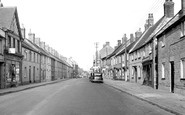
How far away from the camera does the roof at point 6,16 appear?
3097cm

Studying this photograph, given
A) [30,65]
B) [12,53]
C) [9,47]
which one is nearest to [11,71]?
[12,53]

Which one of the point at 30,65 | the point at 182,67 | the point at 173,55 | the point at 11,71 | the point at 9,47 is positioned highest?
the point at 9,47

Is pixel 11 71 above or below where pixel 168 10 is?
below

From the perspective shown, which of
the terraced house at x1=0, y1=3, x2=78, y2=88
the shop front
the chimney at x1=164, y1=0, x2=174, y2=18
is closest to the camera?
the terraced house at x1=0, y1=3, x2=78, y2=88

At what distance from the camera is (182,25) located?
58.9 ft

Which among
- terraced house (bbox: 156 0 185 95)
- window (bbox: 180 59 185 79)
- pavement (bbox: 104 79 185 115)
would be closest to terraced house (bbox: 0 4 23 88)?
pavement (bbox: 104 79 185 115)

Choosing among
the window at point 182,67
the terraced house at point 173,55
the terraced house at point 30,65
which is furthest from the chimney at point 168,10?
the terraced house at point 30,65

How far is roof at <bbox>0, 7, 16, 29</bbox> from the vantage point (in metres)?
31.0

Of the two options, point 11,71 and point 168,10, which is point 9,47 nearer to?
point 11,71

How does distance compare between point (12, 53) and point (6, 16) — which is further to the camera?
point (6, 16)

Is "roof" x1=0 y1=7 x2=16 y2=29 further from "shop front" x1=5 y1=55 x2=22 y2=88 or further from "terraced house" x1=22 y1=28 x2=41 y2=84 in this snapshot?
"terraced house" x1=22 y1=28 x2=41 y2=84

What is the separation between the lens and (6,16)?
105ft

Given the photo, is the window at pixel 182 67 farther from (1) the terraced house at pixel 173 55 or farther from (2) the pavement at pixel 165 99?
(2) the pavement at pixel 165 99

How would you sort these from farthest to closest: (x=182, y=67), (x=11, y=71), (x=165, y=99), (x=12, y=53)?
(x=11, y=71) < (x=12, y=53) < (x=182, y=67) < (x=165, y=99)
